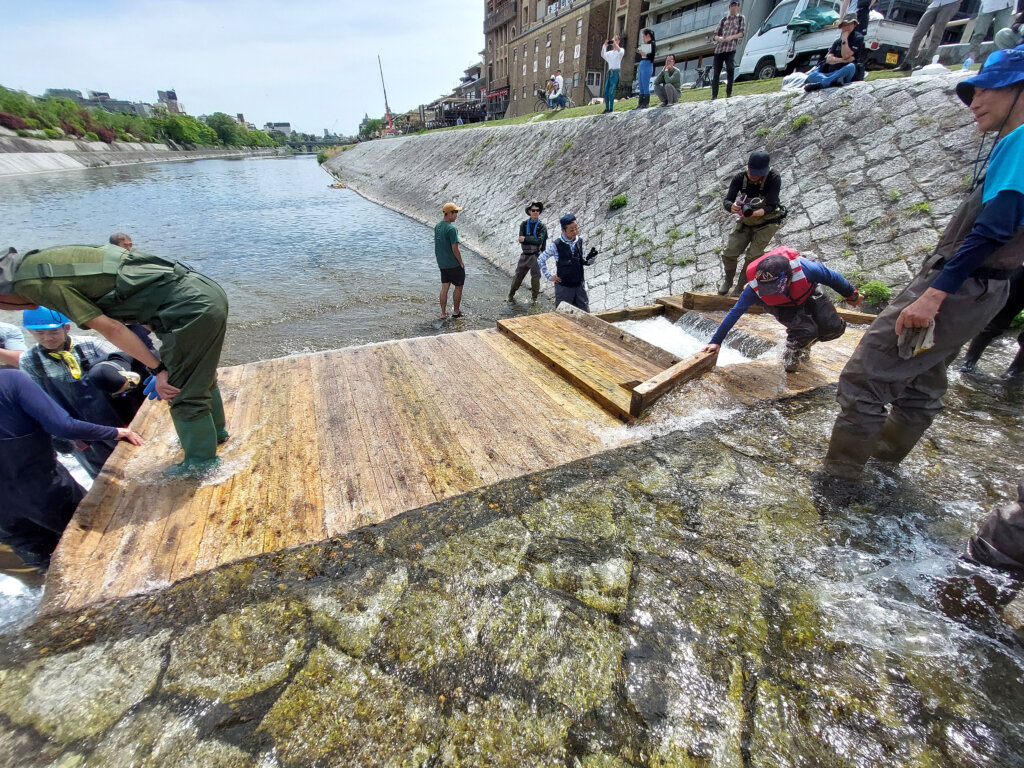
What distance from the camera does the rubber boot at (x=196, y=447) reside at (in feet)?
9.60

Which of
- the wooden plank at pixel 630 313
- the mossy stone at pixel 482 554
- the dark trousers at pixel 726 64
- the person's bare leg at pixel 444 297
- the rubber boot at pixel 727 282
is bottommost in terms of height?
the person's bare leg at pixel 444 297

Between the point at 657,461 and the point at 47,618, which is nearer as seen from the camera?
the point at 47,618

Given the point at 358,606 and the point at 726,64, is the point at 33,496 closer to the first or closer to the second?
the point at 358,606

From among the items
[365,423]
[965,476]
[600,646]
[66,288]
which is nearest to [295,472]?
[365,423]

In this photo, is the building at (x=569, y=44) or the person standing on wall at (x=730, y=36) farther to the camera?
the building at (x=569, y=44)

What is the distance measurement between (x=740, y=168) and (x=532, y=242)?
4.32 meters

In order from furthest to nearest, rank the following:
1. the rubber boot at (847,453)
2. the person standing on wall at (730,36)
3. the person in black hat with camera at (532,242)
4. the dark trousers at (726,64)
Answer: the dark trousers at (726,64) < the person standing on wall at (730,36) < the person in black hat with camera at (532,242) < the rubber boot at (847,453)

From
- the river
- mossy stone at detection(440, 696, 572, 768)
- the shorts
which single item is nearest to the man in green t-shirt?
the shorts

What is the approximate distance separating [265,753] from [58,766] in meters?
0.70

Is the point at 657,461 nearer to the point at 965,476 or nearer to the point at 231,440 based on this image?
the point at 965,476

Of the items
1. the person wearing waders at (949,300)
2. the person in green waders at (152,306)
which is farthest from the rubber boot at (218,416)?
the person wearing waders at (949,300)

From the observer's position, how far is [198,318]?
2.70 m

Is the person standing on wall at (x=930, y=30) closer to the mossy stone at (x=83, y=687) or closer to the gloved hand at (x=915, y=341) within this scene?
the gloved hand at (x=915, y=341)

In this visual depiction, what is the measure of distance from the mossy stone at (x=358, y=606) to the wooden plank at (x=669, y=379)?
219cm
